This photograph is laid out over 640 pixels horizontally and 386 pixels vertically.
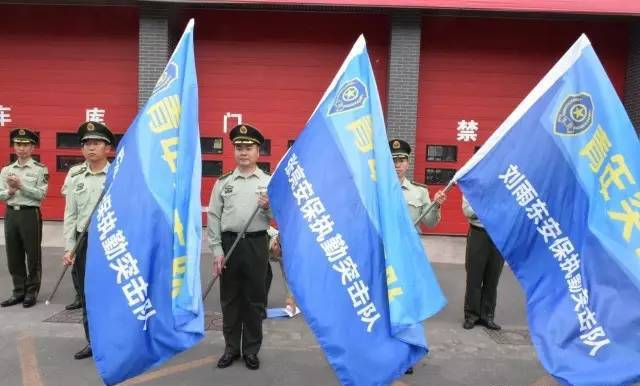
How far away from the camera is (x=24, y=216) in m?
5.09

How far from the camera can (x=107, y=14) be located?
8.77 meters

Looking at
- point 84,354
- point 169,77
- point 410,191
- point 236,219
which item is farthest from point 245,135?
point 84,354

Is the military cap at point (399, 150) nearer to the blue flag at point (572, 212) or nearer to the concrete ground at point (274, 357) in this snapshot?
the blue flag at point (572, 212)

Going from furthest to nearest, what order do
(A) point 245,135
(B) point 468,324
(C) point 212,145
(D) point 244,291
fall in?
1. (C) point 212,145
2. (B) point 468,324
3. (D) point 244,291
4. (A) point 245,135

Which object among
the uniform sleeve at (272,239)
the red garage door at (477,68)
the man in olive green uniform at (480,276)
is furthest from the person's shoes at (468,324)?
the red garage door at (477,68)

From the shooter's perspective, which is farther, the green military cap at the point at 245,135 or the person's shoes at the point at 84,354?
the person's shoes at the point at 84,354

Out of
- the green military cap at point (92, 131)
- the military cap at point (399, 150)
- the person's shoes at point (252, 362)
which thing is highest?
the green military cap at point (92, 131)

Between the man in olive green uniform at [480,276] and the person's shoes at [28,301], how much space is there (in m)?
4.39

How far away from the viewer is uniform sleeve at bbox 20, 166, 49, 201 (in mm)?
4977

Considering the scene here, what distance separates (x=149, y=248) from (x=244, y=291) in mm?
1239

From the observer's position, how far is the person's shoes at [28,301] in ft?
16.6

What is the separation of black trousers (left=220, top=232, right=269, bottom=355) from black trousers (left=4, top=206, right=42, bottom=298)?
101 inches

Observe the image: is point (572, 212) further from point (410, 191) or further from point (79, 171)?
point (79, 171)

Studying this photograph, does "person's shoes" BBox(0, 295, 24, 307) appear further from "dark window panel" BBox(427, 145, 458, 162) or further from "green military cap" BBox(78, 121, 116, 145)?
"dark window panel" BBox(427, 145, 458, 162)
